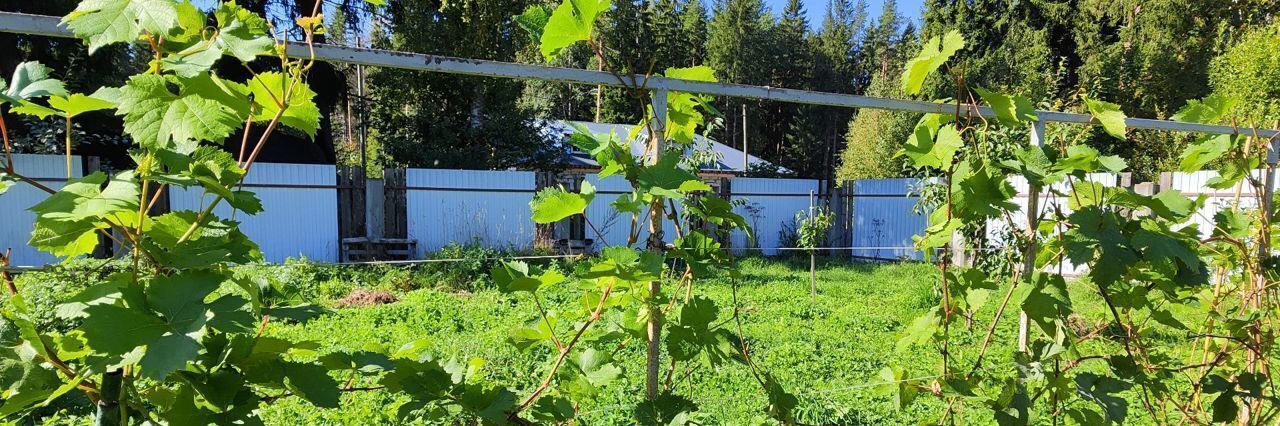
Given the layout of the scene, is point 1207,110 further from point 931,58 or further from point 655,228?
point 655,228

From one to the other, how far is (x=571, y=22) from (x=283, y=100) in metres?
0.43

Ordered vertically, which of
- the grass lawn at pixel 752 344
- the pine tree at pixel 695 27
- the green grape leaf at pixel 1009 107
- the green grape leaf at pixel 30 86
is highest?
the pine tree at pixel 695 27

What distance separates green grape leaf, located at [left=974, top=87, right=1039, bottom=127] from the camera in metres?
1.27

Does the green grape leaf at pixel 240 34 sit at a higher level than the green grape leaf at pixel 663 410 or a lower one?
higher

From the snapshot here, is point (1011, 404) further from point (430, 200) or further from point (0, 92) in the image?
point (430, 200)

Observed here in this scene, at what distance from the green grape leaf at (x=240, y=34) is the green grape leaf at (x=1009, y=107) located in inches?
47.8

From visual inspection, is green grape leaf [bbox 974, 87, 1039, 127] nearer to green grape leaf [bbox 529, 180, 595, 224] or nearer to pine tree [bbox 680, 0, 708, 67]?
green grape leaf [bbox 529, 180, 595, 224]

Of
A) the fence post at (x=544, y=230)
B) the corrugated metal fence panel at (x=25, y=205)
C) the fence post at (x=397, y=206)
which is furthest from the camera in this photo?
the fence post at (x=544, y=230)

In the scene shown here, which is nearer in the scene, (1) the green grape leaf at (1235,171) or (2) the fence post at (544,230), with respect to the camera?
(1) the green grape leaf at (1235,171)

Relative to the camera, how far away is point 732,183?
1040 centimetres

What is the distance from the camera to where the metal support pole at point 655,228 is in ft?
3.92

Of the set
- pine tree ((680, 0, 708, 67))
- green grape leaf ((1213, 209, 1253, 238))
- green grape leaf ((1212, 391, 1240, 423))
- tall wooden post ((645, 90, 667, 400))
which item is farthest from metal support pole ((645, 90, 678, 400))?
pine tree ((680, 0, 708, 67))

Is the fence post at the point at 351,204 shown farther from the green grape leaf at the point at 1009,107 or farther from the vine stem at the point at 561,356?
the green grape leaf at the point at 1009,107

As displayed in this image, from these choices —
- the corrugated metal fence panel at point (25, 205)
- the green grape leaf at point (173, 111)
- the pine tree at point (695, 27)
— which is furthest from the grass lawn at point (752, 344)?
the pine tree at point (695, 27)
